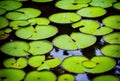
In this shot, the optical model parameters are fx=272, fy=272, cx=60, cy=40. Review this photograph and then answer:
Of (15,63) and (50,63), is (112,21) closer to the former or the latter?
(50,63)

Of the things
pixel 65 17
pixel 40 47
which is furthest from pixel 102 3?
pixel 40 47

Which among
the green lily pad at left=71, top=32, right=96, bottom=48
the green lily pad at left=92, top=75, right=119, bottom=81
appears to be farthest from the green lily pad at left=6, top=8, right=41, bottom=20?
the green lily pad at left=92, top=75, right=119, bottom=81

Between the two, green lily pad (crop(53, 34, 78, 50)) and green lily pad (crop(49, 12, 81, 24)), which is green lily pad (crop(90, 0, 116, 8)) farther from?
green lily pad (crop(53, 34, 78, 50))

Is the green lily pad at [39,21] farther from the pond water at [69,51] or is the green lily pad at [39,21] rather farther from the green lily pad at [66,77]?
the green lily pad at [66,77]

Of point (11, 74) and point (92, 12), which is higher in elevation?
point (92, 12)

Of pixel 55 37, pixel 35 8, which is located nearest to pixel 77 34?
pixel 55 37

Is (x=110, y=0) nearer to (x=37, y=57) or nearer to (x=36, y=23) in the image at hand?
(x=36, y=23)
